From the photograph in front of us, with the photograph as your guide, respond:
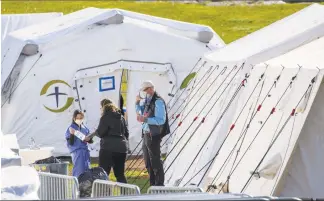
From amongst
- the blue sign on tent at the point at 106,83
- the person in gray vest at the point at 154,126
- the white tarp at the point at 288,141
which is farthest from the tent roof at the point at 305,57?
the blue sign on tent at the point at 106,83

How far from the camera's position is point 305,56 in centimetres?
1495

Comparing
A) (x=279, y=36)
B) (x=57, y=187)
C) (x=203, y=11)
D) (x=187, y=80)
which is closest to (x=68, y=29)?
(x=187, y=80)

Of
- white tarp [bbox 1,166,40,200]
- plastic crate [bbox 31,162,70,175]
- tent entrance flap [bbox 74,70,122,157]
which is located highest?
tent entrance flap [bbox 74,70,122,157]

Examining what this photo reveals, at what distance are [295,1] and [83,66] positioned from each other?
156 ft

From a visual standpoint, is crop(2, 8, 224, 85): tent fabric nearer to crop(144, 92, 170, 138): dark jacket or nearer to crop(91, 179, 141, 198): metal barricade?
crop(144, 92, 170, 138): dark jacket

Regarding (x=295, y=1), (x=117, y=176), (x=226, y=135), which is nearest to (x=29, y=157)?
(x=117, y=176)

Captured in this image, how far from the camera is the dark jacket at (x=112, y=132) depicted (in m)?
16.4

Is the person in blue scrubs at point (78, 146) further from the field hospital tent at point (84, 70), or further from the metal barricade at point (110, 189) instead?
the field hospital tent at point (84, 70)

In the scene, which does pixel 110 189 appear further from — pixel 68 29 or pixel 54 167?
pixel 68 29

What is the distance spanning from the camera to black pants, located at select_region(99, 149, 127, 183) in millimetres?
16453

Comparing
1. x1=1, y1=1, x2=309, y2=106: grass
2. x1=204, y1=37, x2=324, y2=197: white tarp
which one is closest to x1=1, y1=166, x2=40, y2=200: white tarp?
x1=204, y1=37, x2=324, y2=197: white tarp

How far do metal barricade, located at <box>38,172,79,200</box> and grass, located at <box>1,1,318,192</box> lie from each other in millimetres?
39572

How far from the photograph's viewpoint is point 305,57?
14.8 m

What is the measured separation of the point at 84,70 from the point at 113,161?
5.46 m
